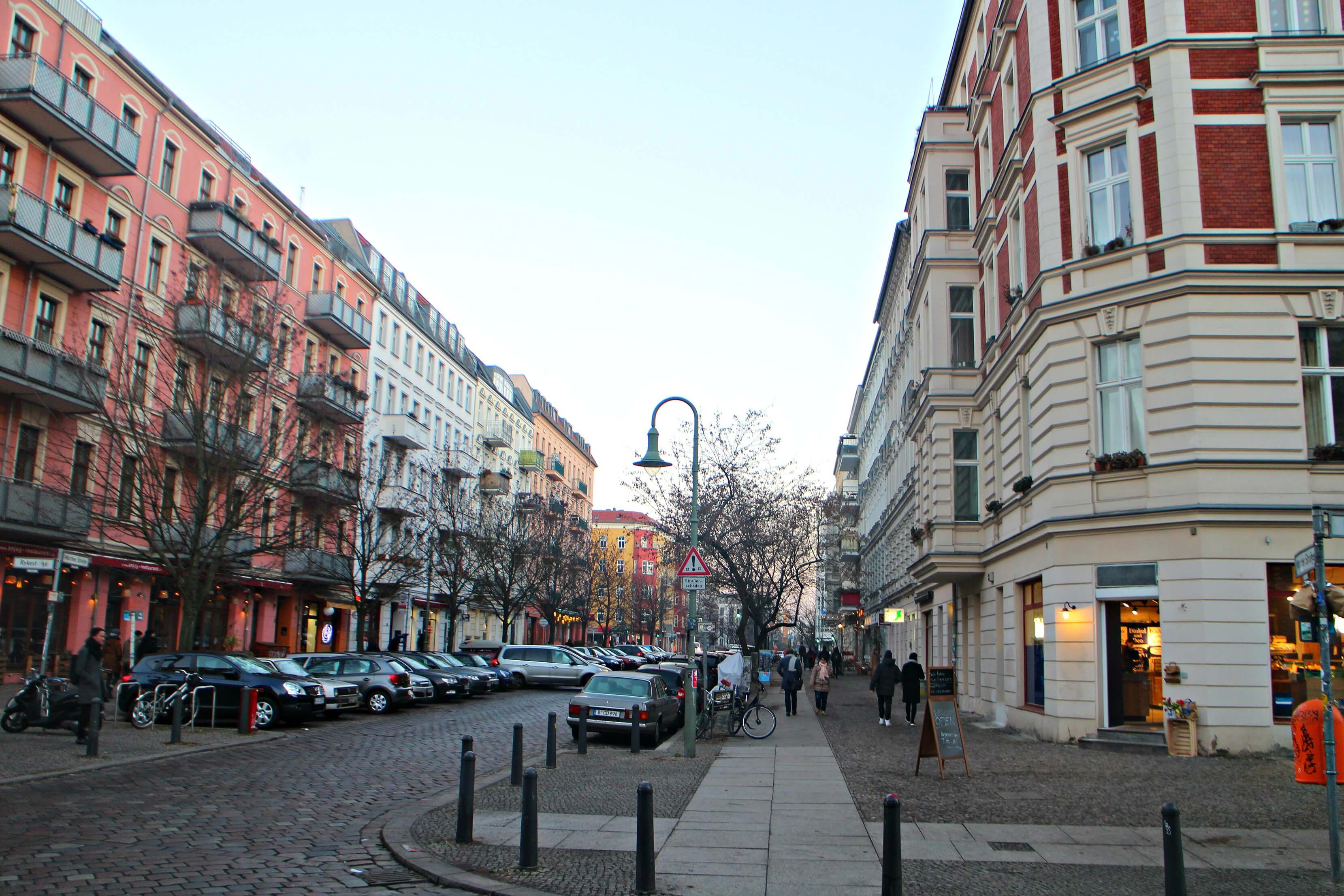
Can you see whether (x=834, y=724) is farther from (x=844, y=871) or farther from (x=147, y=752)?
(x=844, y=871)

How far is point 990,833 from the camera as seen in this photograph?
1033cm

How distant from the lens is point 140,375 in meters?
27.0

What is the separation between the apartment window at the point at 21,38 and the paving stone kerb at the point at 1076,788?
2650 centimetres

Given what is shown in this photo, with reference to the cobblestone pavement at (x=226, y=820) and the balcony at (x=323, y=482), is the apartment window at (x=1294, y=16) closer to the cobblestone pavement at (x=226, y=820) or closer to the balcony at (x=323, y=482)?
the cobblestone pavement at (x=226, y=820)

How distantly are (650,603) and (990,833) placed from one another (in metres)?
86.1

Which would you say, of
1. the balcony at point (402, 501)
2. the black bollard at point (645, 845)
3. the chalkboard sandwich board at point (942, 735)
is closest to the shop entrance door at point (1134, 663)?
the chalkboard sandwich board at point (942, 735)

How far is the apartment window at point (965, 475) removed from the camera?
2777cm

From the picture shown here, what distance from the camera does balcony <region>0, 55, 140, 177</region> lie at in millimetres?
26422

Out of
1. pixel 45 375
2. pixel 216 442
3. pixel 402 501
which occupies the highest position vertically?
pixel 45 375

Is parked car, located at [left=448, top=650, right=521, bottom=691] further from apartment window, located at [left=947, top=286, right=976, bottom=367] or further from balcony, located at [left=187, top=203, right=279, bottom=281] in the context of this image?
apartment window, located at [left=947, top=286, right=976, bottom=367]

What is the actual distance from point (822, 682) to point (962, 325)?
34.3 ft

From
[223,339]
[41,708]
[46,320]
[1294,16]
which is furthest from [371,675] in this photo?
[1294,16]

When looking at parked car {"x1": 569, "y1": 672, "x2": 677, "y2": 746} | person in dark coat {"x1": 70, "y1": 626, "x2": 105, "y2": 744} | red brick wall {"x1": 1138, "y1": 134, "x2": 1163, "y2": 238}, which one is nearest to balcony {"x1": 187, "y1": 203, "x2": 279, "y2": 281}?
person in dark coat {"x1": 70, "y1": 626, "x2": 105, "y2": 744}

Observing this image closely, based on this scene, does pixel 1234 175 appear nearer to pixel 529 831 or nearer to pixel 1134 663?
pixel 1134 663
